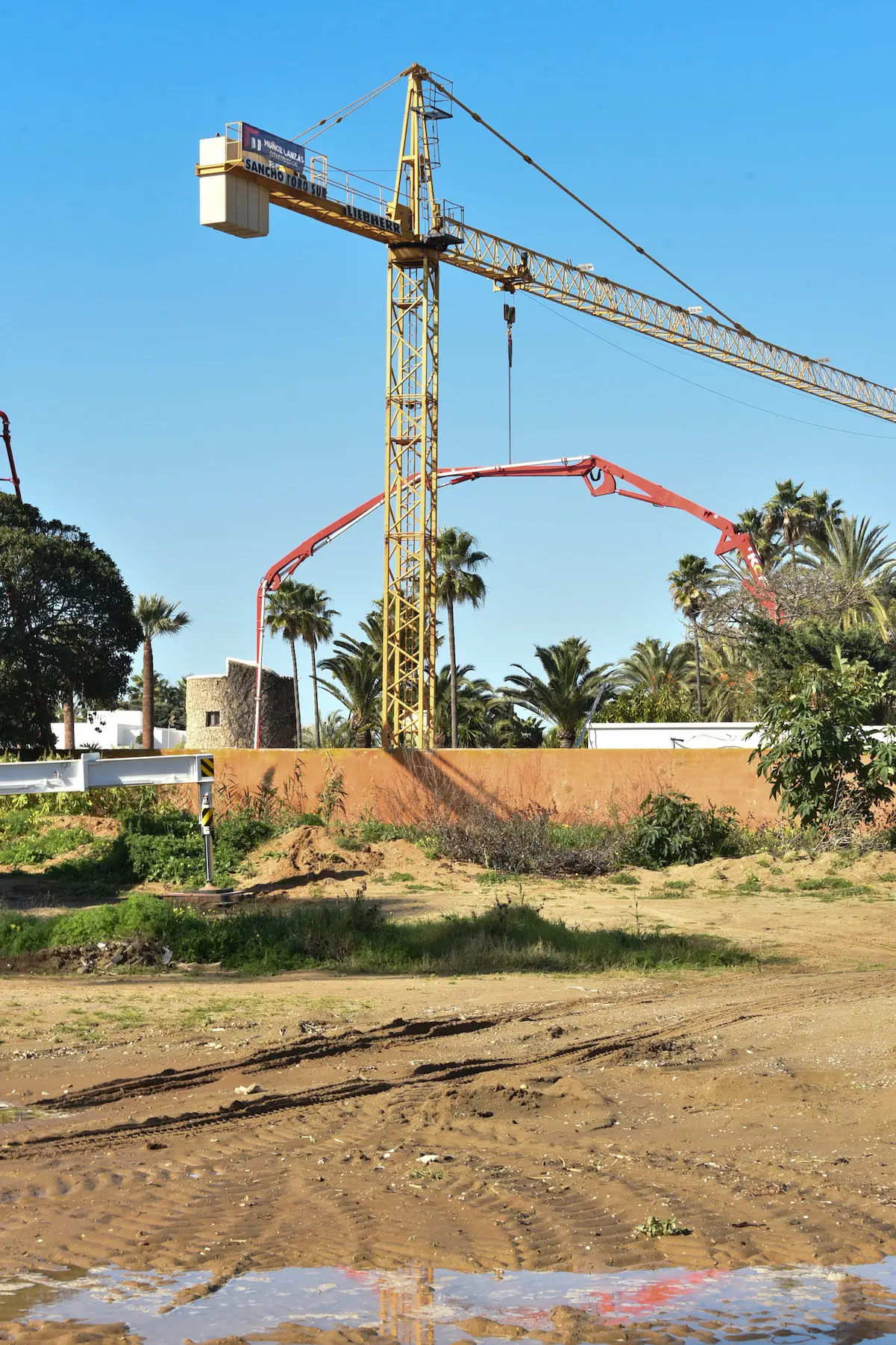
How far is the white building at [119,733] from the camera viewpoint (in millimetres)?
75188

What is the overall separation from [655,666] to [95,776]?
42.5 metres

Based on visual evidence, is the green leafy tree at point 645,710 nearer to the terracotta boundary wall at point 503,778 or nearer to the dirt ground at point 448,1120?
the terracotta boundary wall at point 503,778

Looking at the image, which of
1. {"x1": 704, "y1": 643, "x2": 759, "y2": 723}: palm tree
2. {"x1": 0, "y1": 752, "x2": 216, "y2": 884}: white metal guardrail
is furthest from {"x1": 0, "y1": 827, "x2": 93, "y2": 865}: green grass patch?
{"x1": 704, "y1": 643, "x2": 759, "y2": 723}: palm tree

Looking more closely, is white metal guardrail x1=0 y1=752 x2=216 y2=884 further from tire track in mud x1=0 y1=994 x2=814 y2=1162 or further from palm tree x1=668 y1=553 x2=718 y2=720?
palm tree x1=668 y1=553 x2=718 y2=720

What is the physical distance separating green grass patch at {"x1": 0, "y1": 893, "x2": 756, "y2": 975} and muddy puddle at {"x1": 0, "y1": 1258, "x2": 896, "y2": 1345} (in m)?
8.90

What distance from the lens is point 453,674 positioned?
53.6 meters

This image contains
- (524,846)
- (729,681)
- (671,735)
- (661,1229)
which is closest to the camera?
(661,1229)

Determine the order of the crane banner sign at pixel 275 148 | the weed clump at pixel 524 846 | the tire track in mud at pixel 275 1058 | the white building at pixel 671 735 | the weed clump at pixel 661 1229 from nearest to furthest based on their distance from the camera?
1. the weed clump at pixel 661 1229
2. the tire track in mud at pixel 275 1058
3. the weed clump at pixel 524 846
4. the white building at pixel 671 735
5. the crane banner sign at pixel 275 148

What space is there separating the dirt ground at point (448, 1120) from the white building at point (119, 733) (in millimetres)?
61163

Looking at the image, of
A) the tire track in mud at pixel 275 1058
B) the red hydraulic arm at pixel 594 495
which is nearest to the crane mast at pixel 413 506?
the red hydraulic arm at pixel 594 495

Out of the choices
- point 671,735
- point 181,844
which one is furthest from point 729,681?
point 181,844

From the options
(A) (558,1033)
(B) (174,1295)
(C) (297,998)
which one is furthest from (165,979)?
(B) (174,1295)

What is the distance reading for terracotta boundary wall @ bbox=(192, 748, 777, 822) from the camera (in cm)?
2825

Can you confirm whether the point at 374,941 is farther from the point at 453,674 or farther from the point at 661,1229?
the point at 453,674
